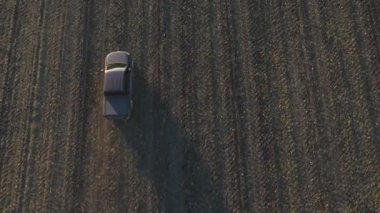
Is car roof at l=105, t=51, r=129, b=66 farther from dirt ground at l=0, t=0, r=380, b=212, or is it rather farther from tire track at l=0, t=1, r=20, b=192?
tire track at l=0, t=1, r=20, b=192

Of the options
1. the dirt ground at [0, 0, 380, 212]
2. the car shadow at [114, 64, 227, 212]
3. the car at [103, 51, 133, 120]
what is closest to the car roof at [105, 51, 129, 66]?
the car at [103, 51, 133, 120]

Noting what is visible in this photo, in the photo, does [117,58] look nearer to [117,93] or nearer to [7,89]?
[117,93]

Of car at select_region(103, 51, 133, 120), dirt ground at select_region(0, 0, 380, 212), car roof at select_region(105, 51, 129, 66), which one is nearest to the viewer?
dirt ground at select_region(0, 0, 380, 212)

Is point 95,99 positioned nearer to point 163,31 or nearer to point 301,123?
point 163,31

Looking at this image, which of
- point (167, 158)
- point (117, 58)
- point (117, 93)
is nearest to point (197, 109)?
point (167, 158)

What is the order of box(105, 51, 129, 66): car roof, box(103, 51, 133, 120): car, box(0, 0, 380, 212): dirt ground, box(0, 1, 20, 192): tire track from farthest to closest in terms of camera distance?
box(105, 51, 129, 66): car roof
box(0, 1, 20, 192): tire track
box(103, 51, 133, 120): car
box(0, 0, 380, 212): dirt ground

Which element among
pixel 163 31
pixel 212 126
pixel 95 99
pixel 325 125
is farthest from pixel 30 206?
pixel 325 125
